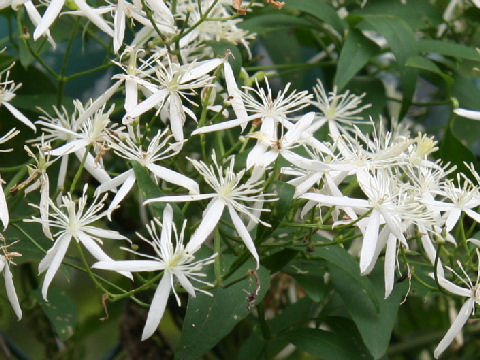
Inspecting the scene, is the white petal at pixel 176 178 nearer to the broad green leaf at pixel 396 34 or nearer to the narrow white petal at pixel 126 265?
the narrow white petal at pixel 126 265

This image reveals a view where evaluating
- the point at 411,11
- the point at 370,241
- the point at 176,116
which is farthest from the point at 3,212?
the point at 411,11

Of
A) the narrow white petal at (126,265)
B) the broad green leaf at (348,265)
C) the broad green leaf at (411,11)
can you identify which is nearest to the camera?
the narrow white petal at (126,265)

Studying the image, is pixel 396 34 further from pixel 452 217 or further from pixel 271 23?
pixel 452 217

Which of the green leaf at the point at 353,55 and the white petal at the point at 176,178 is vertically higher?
the white petal at the point at 176,178

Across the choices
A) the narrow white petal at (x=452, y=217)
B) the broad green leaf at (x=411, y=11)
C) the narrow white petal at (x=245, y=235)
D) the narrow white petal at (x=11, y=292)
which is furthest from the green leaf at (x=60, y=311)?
the broad green leaf at (x=411, y=11)

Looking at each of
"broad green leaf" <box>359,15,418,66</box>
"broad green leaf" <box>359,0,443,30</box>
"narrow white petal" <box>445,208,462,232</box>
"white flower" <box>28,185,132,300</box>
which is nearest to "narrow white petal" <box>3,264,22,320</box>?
"white flower" <box>28,185,132,300</box>

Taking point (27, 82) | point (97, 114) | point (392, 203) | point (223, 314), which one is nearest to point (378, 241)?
point (392, 203)

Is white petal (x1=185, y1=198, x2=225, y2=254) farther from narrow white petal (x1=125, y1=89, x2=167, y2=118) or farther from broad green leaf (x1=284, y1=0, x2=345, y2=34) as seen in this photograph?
broad green leaf (x1=284, y1=0, x2=345, y2=34)
